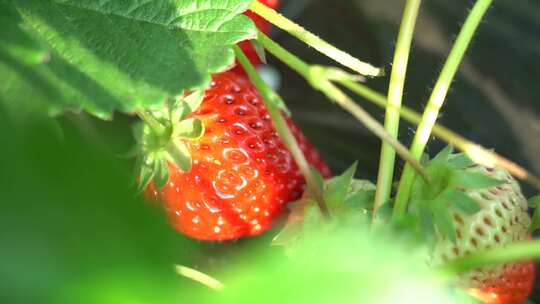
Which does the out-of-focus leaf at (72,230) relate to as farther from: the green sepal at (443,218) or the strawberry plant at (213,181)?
the green sepal at (443,218)

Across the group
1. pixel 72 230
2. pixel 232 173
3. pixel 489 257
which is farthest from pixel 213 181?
pixel 72 230

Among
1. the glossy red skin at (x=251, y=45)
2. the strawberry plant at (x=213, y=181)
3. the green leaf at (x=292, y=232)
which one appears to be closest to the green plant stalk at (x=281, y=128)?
the strawberry plant at (x=213, y=181)

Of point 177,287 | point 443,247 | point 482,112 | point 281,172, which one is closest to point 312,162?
point 281,172

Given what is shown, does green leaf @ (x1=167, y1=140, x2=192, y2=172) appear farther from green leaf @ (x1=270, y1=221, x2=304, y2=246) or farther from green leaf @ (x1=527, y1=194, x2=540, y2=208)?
green leaf @ (x1=527, y1=194, x2=540, y2=208)

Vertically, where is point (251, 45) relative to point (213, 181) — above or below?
above

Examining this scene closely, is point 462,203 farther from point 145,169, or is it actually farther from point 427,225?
point 145,169

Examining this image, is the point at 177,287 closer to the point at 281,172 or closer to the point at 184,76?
the point at 184,76

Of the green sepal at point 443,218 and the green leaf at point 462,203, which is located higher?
the green leaf at point 462,203
